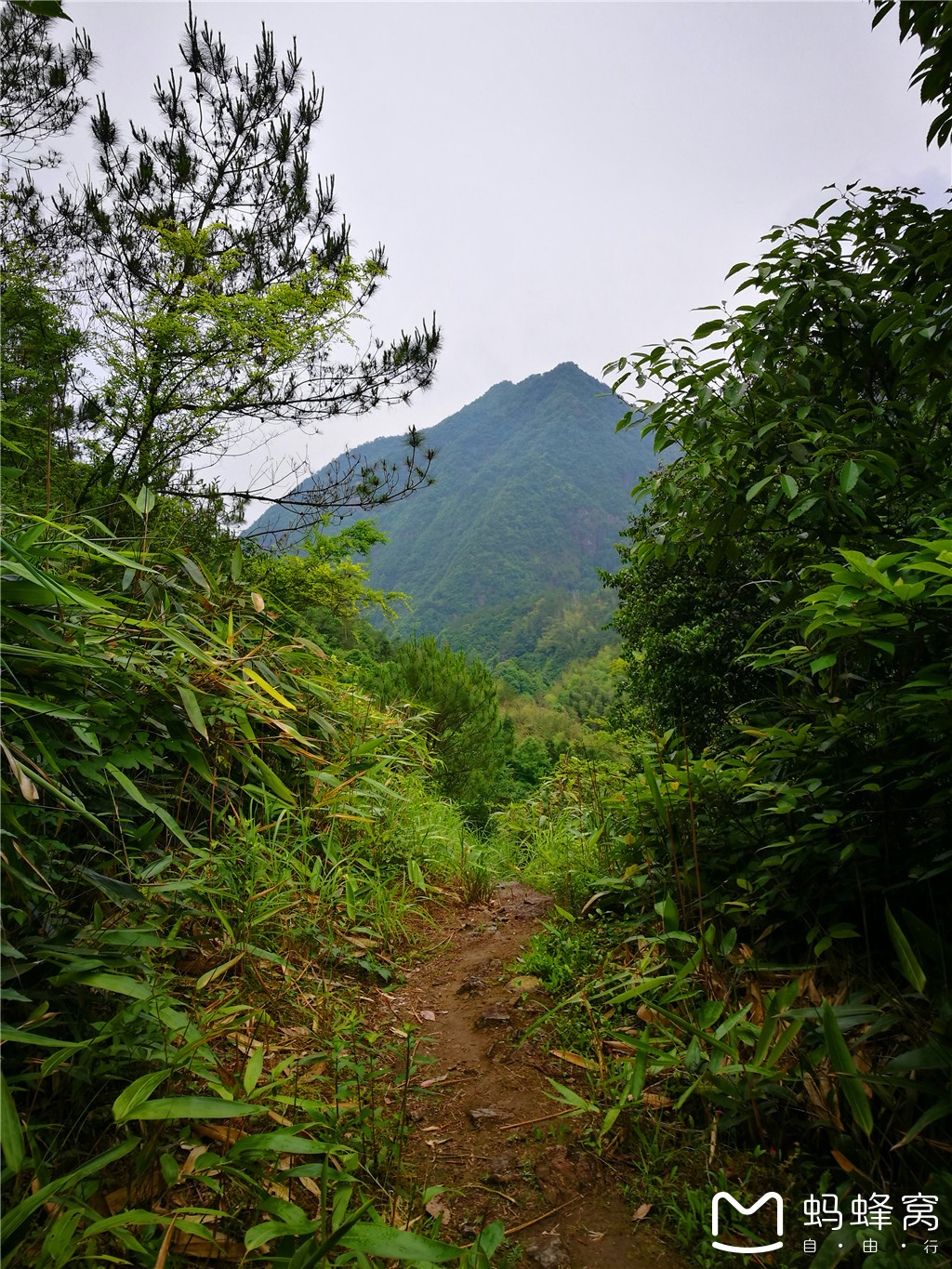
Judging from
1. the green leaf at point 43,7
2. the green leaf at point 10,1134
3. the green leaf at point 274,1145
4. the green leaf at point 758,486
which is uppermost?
the green leaf at point 43,7

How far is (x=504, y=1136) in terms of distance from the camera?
4.48 feet

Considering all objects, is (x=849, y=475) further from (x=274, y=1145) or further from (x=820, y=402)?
(x=274, y=1145)

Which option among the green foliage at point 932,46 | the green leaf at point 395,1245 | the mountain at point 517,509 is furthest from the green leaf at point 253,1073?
the mountain at point 517,509

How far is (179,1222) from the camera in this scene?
900 mm

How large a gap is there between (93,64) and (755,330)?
29.2 feet

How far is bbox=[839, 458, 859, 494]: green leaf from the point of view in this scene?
147 cm

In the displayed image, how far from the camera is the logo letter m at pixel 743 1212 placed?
100cm

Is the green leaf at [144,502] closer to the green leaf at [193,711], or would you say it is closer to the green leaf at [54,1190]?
the green leaf at [193,711]

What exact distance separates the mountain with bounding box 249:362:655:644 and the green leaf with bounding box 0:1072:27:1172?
51922 mm

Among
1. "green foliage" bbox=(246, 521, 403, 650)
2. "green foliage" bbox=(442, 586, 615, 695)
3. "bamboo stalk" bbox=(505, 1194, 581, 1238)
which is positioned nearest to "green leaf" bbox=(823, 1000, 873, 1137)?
"bamboo stalk" bbox=(505, 1194, 581, 1238)

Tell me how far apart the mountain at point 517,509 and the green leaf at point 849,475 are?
5142 centimetres

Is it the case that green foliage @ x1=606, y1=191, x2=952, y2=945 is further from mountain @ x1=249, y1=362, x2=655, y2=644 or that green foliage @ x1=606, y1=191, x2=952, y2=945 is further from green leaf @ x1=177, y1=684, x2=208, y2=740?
mountain @ x1=249, y1=362, x2=655, y2=644

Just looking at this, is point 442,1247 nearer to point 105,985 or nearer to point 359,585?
point 105,985

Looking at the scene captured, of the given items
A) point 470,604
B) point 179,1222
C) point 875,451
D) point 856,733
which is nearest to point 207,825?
point 179,1222
